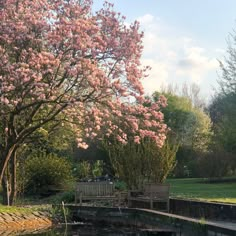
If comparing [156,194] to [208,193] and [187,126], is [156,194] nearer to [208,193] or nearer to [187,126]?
[208,193]

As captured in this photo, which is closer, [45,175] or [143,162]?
[143,162]

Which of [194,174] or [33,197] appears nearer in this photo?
[33,197]

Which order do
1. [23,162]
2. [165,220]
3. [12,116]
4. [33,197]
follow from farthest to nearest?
[33,197]
[23,162]
[12,116]
[165,220]

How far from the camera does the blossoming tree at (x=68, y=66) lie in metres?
14.8

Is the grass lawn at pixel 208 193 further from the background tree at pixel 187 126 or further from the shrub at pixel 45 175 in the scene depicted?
the background tree at pixel 187 126

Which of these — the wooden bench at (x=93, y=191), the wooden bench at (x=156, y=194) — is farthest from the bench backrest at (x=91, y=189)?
the wooden bench at (x=156, y=194)

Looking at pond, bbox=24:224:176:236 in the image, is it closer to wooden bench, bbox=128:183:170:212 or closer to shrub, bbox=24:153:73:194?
wooden bench, bbox=128:183:170:212

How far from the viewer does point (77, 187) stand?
1956cm

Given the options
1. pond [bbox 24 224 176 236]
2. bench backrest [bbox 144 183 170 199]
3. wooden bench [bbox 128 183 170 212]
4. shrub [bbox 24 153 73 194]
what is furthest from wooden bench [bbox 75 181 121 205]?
shrub [bbox 24 153 73 194]

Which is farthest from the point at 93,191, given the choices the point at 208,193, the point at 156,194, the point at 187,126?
the point at 187,126

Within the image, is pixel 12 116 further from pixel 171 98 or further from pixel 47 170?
pixel 171 98

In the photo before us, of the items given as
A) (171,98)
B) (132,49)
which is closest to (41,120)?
(132,49)

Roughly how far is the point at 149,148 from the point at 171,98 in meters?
35.4

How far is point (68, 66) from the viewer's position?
15.2 m
